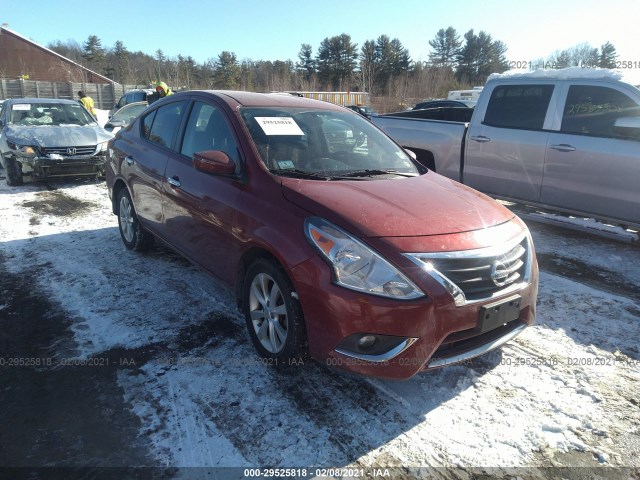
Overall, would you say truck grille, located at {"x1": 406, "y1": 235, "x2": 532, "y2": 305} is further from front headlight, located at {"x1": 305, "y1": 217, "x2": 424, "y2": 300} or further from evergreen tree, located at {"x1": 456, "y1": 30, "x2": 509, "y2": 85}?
evergreen tree, located at {"x1": 456, "y1": 30, "x2": 509, "y2": 85}

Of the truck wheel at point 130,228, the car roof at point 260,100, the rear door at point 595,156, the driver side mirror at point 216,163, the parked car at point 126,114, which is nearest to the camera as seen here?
the driver side mirror at point 216,163

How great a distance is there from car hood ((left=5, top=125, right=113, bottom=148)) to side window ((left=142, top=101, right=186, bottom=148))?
15.5 ft

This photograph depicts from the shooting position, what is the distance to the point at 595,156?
5.26 m

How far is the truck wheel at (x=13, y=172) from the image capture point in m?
8.49

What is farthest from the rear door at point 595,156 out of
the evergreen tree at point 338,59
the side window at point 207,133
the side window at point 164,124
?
the evergreen tree at point 338,59

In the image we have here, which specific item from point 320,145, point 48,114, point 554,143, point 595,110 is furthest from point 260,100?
point 48,114

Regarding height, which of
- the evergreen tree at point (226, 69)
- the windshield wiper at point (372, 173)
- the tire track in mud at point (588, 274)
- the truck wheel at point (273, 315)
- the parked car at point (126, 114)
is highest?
the evergreen tree at point (226, 69)

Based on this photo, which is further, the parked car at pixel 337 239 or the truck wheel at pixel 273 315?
the truck wheel at pixel 273 315

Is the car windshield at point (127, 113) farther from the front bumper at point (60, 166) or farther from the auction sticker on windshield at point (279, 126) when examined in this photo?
the auction sticker on windshield at point (279, 126)

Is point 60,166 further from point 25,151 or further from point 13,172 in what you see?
point 13,172

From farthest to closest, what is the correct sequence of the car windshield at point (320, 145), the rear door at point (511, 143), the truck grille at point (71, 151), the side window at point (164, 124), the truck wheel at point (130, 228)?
the truck grille at point (71, 151)
the rear door at point (511, 143)
the truck wheel at point (130, 228)
the side window at point (164, 124)
the car windshield at point (320, 145)

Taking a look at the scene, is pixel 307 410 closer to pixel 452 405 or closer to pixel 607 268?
pixel 452 405

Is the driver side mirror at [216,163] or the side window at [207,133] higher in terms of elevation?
the side window at [207,133]

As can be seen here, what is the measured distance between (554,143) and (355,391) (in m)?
4.44
